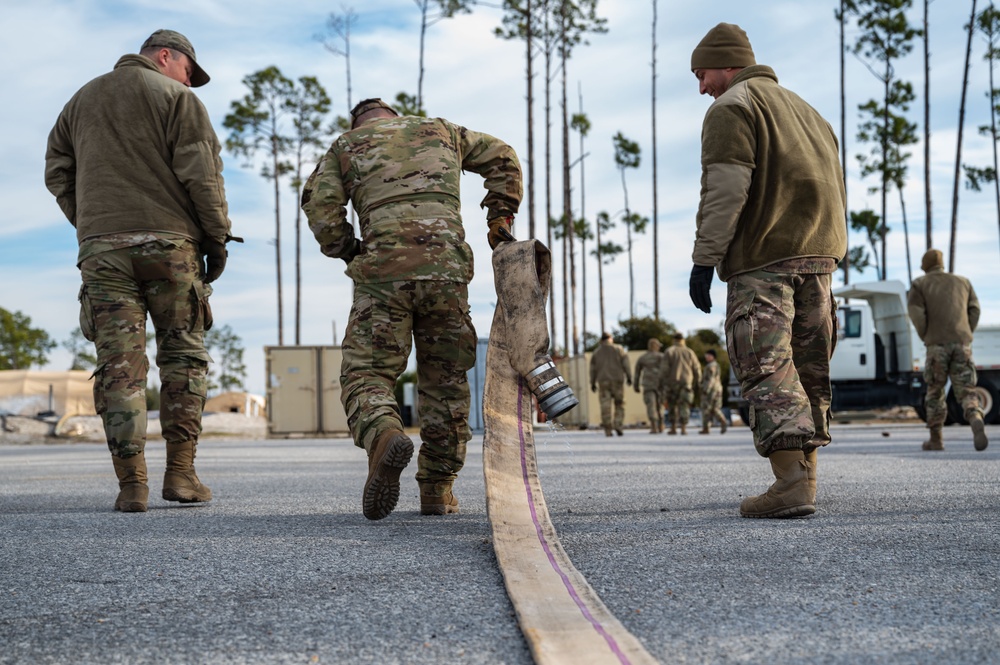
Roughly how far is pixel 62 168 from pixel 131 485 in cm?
166

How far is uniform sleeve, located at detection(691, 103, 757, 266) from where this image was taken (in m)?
4.24

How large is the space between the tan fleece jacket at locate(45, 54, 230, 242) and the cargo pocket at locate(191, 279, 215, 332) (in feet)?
0.81

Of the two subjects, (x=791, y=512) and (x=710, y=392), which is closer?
(x=791, y=512)

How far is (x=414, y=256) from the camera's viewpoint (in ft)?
13.6

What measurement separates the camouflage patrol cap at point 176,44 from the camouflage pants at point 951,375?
7.59m

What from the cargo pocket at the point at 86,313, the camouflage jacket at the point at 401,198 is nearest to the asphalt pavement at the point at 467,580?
the cargo pocket at the point at 86,313

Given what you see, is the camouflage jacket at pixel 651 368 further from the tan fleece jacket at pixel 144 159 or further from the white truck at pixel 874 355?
the tan fleece jacket at pixel 144 159

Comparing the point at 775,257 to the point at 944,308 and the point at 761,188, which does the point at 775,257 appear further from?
the point at 944,308

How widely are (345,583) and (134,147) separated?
3.02 meters

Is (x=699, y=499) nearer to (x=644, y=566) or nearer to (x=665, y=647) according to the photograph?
(x=644, y=566)

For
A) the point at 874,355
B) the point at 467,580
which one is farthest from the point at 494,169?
the point at 874,355

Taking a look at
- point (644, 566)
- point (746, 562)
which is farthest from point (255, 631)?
point (746, 562)

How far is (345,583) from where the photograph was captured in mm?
2742

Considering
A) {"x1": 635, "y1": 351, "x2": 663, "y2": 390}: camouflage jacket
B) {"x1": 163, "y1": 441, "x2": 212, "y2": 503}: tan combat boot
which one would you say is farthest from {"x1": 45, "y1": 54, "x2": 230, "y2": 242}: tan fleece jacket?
{"x1": 635, "y1": 351, "x2": 663, "y2": 390}: camouflage jacket
